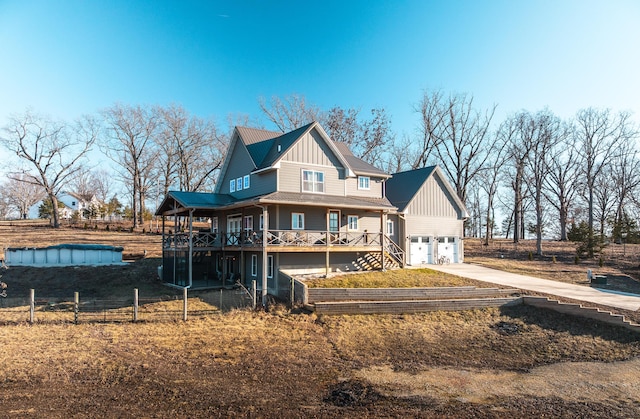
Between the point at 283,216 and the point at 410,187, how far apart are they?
11.3 m

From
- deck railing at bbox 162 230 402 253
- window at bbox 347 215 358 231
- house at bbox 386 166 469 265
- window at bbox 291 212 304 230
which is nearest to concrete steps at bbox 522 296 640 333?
deck railing at bbox 162 230 402 253

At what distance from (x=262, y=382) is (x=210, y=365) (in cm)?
191

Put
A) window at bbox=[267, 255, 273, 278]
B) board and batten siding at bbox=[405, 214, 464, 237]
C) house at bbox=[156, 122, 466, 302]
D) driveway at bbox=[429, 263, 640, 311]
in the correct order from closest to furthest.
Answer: driveway at bbox=[429, 263, 640, 311], house at bbox=[156, 122, 466, 302], window at bbox=[267, 255, 273, 278], board and batten siding at bbox=[405, 214, 464, 237]

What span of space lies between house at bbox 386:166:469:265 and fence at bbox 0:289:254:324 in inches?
502

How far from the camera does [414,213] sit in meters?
27.9

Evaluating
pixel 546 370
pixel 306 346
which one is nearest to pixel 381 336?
pixel 306 346

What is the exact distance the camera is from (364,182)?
25578 millimetres

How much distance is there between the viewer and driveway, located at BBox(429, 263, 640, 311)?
709 inches

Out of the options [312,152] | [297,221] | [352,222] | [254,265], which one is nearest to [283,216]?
[297,221]

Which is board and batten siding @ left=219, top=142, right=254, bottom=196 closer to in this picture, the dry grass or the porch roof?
the porch roof

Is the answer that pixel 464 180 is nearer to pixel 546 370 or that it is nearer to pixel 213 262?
pixel 213 262

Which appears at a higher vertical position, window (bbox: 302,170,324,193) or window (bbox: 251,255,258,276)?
window (bbox: 302,170,324,193)

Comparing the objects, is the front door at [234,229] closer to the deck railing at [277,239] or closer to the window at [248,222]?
the deck railing at [277,239]

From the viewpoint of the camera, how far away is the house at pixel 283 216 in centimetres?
2088
